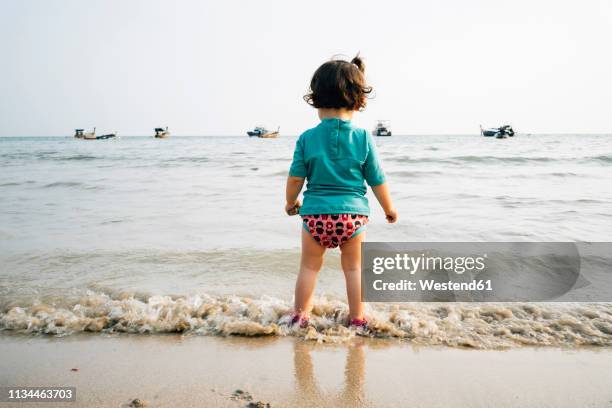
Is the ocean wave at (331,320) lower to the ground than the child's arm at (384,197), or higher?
lower

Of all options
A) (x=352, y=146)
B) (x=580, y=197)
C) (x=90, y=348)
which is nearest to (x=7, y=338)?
(x=90, y=348)

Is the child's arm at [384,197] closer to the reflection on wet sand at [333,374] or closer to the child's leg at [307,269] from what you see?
the child's leg at [307,269]

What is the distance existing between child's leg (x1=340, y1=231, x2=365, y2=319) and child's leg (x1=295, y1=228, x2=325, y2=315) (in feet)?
0.46

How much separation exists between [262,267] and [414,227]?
2206mm

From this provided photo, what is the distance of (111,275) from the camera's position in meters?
3.63

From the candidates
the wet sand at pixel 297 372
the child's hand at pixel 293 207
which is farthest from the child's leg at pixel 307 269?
the wet sand at pixel 297 372

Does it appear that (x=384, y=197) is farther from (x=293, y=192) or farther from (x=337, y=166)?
(x=293, y=192)

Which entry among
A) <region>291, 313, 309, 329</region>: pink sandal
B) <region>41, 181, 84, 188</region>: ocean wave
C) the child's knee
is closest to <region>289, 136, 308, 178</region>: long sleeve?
the child's knee

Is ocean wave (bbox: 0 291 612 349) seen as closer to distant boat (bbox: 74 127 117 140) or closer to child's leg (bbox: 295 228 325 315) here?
child's leg (bbox: 295 228 325 315)

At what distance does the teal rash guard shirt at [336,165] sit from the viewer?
2.34 m

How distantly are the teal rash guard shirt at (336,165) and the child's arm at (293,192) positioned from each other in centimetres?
3

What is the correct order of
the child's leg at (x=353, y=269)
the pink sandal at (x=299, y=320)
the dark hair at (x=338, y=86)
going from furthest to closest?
1. the pink sandal at (x=299, y=320)
2. the child's leg at (x=353, y=269)
3. the dark hair at (x=338, y=86)

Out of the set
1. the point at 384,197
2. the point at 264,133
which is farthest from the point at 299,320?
the point at 264,133

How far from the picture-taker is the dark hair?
7.57ft
